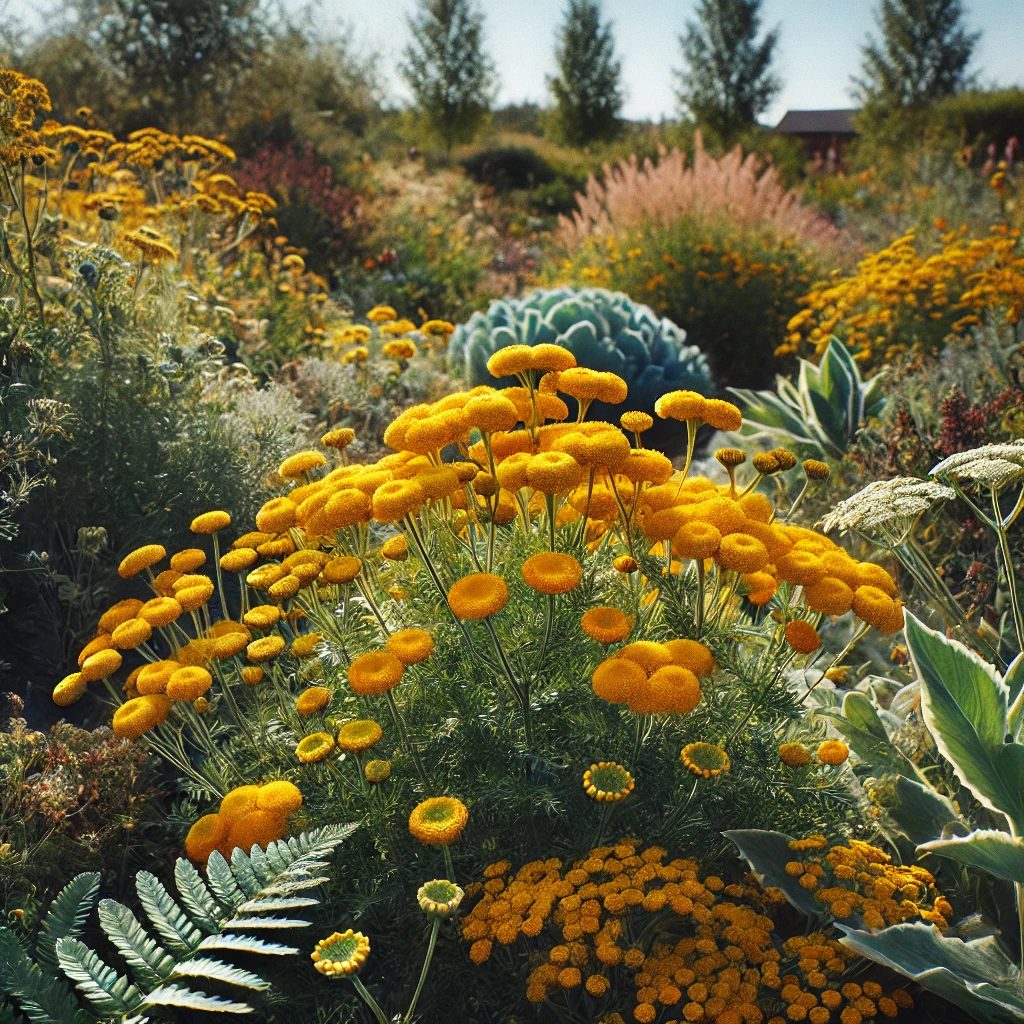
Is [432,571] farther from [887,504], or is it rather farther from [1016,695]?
[1016,695]

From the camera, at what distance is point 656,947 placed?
5.36ft

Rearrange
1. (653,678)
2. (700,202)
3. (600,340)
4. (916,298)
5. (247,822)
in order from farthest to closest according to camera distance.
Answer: (700,202)
(916,298)
(600,340)
(247,822)
(653,678)

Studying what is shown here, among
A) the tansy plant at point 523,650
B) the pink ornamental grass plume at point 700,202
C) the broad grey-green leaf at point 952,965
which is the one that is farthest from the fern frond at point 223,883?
the pink ornamental grass plume at point 700,202

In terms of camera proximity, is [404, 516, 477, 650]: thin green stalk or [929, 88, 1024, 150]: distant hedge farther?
[929, 88, 1024, 150]: distant hedge

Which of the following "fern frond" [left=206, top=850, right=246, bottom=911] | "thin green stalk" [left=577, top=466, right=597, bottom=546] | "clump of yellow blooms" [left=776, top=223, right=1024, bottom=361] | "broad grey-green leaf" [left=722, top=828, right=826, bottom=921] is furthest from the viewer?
"clump of yellow blooms" [left=776, top=223, right=1024, bottom=361]

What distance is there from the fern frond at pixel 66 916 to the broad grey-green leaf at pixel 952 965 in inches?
55.8

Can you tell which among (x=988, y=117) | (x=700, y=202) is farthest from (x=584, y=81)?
(x=700, y=202)

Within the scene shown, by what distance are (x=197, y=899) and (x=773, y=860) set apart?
3.74ft

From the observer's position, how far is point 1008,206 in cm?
993

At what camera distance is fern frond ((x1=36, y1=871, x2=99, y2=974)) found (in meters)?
1.55

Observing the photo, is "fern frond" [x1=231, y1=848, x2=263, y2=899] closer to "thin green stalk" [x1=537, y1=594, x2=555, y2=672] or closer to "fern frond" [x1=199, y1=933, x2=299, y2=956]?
"fern frond" [x1=199, y1=933, x2=299, y2=956]

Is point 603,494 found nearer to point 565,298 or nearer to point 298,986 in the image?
point 298,986

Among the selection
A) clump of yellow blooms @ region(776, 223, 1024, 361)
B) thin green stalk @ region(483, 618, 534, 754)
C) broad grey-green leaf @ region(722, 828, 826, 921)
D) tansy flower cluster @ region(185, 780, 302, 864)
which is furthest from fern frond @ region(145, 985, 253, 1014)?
clump of yellow blooms @ region(776, 223, 1024, 361)

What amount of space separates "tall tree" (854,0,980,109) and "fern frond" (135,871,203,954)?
2974cm
